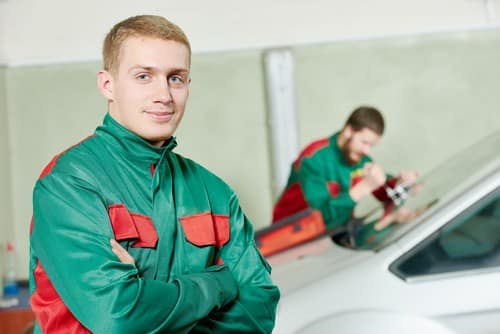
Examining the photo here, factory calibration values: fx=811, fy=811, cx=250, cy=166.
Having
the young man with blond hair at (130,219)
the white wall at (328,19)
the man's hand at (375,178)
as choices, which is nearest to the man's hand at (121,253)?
the young man with blond hair at (130,219)

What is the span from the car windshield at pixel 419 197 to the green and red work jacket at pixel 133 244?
48.5 inches

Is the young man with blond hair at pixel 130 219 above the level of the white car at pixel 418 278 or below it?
above

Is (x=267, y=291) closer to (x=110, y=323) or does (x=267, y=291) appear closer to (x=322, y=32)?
(x=110, y=323)

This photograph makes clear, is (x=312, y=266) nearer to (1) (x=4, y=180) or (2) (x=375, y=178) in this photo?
(2) (x=375, y=178)

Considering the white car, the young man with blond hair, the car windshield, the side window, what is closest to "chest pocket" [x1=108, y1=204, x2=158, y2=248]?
the young man with blond hair

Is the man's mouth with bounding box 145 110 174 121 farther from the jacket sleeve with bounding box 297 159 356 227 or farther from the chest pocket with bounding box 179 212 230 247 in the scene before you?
the jacket sleeve with bounding box 297 159 356 227

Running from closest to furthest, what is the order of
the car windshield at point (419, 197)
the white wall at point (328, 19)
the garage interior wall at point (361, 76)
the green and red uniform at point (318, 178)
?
the car windshield at point (419, 197)
the green and red uniform at point (318, 178)
the white wall at point (328, 19)
the garage interior wall at point (361, 76)

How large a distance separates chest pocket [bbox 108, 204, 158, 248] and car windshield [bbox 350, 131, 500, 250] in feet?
4.48

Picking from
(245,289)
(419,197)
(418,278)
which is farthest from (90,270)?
(419,197)

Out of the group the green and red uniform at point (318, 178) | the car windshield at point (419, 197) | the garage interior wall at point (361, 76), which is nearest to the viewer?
the car windshield at point (419, 197)

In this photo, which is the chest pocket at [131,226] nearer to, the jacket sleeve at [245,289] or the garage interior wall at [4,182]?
the jacket sleeve at [245,289]

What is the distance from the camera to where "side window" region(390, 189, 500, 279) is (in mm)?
2287

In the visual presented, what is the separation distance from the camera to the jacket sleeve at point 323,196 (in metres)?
3.01

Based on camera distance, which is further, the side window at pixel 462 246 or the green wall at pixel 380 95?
the green wall at pixel 380 95
